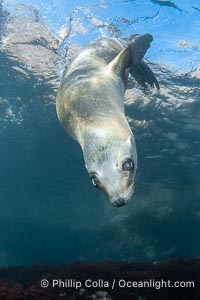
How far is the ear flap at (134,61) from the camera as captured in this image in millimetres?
4398

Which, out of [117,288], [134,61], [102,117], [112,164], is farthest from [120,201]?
[117,288]

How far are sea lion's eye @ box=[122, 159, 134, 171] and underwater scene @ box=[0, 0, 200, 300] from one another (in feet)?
0.50

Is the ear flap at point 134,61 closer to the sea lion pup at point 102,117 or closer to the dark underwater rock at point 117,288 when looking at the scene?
the sea lion pup at point 102,117

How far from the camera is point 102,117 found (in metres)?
3.62

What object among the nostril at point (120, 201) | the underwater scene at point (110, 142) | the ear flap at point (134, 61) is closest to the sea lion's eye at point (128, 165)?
the underwater scene at point (110, 142)

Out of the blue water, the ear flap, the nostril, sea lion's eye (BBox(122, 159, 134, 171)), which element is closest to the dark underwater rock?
the nostril

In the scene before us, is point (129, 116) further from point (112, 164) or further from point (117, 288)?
point (112, 164)

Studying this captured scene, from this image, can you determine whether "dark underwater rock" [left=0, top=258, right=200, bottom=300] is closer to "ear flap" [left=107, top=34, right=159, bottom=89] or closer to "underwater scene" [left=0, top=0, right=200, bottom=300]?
"underwater scene" [left=0, top=0, right=200, bottom=300]

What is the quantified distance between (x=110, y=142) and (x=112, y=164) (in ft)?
0.89

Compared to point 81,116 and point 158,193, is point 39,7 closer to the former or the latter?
point 81,116

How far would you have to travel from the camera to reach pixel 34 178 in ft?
108

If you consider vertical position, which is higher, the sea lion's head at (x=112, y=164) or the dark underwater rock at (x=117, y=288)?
the sea lion's head at (x=112, y=164)

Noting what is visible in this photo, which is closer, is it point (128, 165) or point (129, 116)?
point (128, 165)

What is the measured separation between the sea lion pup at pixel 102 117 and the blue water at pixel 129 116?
6.03 m
